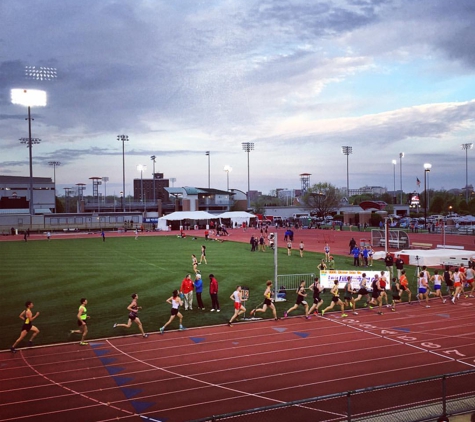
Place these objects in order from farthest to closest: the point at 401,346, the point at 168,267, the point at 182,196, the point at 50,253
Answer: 1. the point at 182,196
2. the point at 50,253
3. the point at 168,267
4. the point at 401,346

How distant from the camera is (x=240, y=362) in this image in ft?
44.6

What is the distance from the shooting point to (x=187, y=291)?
19.7 m

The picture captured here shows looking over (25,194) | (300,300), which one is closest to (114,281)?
(300,300)

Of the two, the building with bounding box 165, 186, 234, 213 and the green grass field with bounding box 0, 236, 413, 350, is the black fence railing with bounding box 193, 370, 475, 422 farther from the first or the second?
the building with bounding box 165, 186, 234, 213

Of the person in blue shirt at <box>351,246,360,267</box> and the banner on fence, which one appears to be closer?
the banner on fence

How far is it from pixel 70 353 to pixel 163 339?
306 cm

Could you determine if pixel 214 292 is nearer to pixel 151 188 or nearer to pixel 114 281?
pixel 114 281

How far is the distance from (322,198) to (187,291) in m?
84.7

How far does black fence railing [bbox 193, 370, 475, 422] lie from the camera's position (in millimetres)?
9016

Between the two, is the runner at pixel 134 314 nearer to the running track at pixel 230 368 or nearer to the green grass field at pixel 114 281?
the running track at pixel 230 368

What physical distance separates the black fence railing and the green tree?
3555 inches

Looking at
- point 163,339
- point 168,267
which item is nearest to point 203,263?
point 168,267

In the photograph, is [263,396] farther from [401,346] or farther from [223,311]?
[223,311]

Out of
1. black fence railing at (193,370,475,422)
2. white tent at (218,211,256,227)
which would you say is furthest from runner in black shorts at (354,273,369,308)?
white tent at (218,211,256,227)
